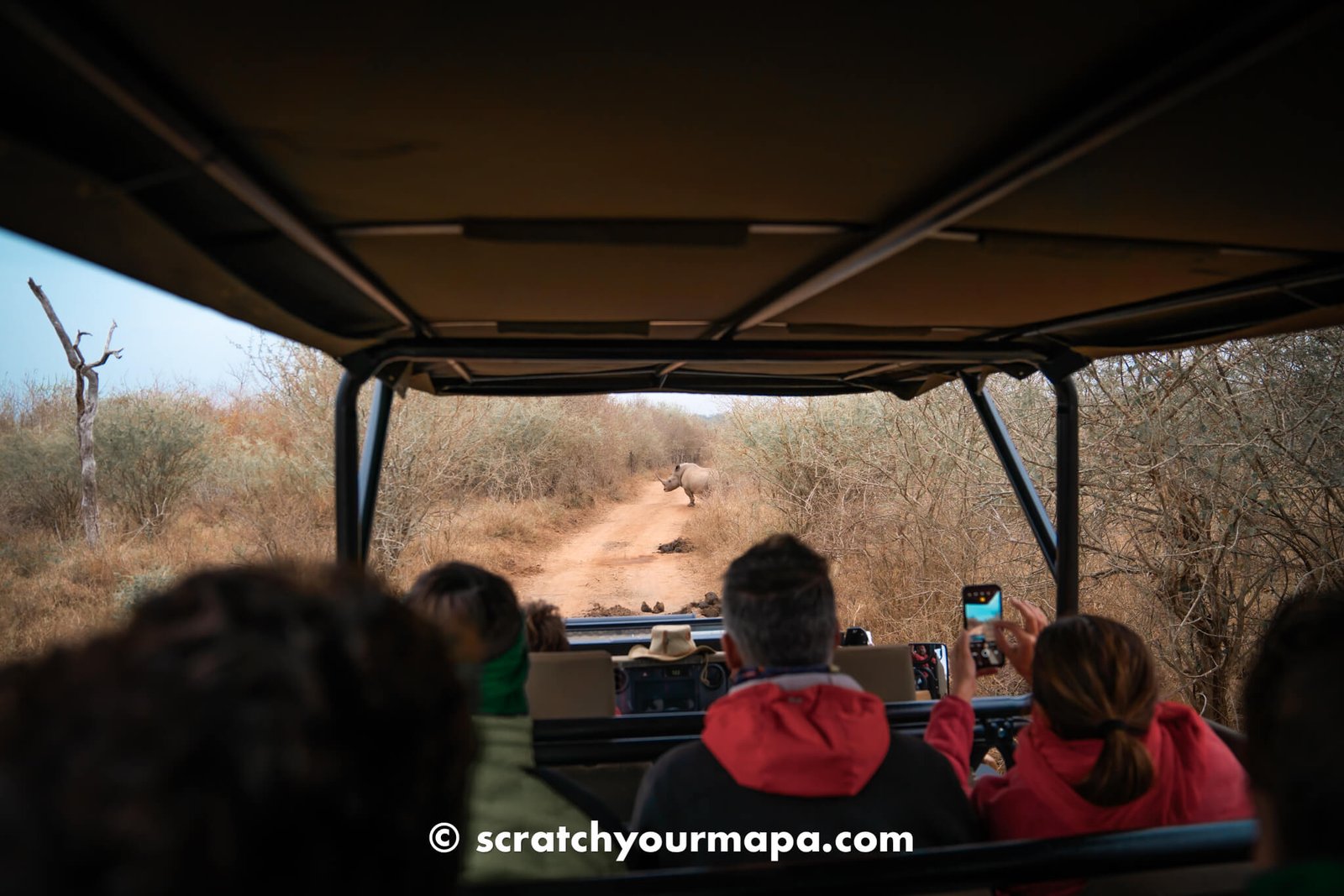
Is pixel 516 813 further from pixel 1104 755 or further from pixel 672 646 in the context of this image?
pixel 672 646

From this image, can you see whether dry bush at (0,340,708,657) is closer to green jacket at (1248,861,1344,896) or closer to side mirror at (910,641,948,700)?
side mirror at (910,641,948,700)

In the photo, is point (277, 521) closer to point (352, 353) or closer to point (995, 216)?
point (352, 353)

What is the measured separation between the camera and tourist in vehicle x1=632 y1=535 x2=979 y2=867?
1415mm

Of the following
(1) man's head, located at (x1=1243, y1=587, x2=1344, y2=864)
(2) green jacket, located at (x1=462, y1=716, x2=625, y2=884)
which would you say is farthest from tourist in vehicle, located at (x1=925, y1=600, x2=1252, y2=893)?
(1) man's head, located at (x1=1243, y1=587, x2=1344, y2=864)

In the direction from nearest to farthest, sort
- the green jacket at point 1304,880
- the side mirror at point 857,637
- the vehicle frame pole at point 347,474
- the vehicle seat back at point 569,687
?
1. the green jacket at point 1304,880
2. the vehicle frame pole at point 347,474
3. the vehicle seat back at point 569,687
4. the side mirror at point 857,637

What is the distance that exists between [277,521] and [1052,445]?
36.6 feet

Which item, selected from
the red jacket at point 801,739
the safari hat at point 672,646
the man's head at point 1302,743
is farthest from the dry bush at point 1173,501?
the man's head at point 1302,743

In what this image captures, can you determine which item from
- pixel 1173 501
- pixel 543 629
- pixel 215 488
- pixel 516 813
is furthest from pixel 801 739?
pixel 215 488

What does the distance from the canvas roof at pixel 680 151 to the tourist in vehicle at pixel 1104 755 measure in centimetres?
87

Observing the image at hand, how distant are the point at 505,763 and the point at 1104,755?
1122 millimetres

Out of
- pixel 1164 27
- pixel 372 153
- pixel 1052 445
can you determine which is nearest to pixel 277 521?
pixel 1052 445

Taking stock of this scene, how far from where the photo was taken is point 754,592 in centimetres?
169

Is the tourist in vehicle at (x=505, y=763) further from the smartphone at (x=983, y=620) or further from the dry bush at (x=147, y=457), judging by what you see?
the dry bush at (x=147, y=457)

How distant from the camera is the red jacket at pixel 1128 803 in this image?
153 centimetres
